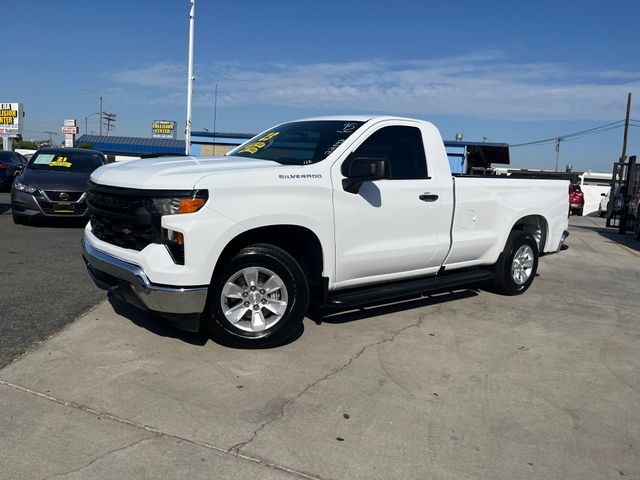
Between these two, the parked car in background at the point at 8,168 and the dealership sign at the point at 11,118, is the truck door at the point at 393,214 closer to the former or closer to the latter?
the parked car in background at the point at 8,168

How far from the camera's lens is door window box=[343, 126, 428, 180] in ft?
17.9

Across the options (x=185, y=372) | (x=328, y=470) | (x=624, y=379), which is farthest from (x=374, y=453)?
(x=624, y=379)

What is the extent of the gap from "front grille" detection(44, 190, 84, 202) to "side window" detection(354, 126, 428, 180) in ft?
23.4

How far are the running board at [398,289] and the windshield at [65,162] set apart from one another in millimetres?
8157

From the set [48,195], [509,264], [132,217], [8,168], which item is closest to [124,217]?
[132,217]

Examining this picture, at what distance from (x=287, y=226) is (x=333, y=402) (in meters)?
1.51

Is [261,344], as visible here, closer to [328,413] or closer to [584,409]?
[328,413]

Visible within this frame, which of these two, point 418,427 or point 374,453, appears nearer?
point 374,453

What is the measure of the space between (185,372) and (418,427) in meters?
1.73

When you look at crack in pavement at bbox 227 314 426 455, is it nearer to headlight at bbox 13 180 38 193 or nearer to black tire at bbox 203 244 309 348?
black tire at bbox 203 244 309 348

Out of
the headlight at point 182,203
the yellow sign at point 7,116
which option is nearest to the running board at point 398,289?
the headlight at point 182,203

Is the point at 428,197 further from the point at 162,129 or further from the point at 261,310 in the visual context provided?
the point at 162,129

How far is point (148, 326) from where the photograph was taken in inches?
201

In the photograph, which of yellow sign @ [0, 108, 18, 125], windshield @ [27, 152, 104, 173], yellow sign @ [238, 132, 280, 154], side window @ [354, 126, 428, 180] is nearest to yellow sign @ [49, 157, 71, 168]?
windshield @ [27, 152, 104, 173]
